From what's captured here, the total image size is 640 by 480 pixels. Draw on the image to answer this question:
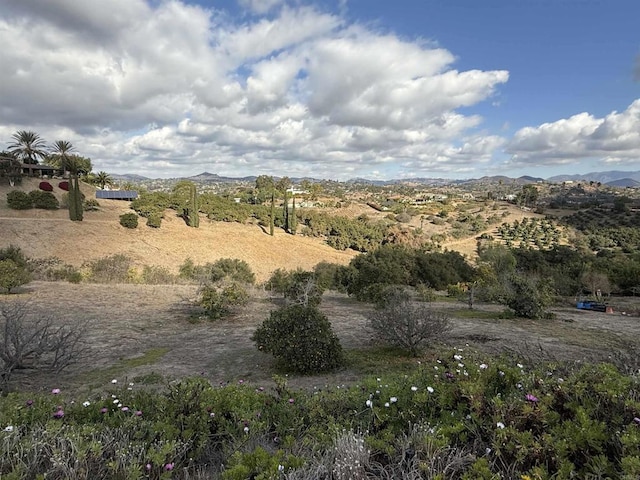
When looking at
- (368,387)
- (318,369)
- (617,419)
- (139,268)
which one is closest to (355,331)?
(318,369)

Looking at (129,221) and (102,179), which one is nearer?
(129,221)

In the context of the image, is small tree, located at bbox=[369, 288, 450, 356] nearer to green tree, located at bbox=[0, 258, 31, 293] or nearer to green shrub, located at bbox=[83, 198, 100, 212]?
green tree, located at bbox=[0, 258, 31, 293]

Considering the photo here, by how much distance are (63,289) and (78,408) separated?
48.6 feet

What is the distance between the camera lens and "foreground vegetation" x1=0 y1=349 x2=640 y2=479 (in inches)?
92.7

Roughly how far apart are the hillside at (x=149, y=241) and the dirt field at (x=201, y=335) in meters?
12.2

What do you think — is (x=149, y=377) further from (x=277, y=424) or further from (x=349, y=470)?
(x=349, y=470)

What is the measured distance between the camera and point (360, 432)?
9.65ft

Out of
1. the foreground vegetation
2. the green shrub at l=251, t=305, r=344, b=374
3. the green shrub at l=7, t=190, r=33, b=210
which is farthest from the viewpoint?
the green shrub at l=7, t=190, r=33, b=210

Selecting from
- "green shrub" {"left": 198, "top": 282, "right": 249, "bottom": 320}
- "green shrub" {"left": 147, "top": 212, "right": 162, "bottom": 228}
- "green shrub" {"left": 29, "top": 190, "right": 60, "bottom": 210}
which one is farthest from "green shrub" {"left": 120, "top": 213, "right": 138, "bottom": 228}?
"green shrub" {"left": 198, "top": 282, "right": 249, "bottom": 320}

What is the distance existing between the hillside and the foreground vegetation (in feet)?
82.4

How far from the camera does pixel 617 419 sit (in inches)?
100

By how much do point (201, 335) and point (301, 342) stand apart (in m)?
4.22

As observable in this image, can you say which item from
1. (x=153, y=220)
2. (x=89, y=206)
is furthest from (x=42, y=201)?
(x=153, y=220)

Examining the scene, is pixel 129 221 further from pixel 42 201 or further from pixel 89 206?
pixel 42 201
